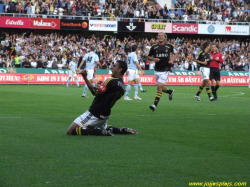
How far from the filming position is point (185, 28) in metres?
51.9

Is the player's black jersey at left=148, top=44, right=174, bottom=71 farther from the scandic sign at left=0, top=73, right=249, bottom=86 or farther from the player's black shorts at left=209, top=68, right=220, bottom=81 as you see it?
the scandic sign at left=0, top=73, right=249, bottom=86

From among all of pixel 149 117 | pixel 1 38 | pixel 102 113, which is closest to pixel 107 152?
pixel 102 113

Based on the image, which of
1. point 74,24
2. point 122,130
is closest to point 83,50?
point 74,24

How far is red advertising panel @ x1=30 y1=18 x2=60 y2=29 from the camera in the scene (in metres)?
45.9

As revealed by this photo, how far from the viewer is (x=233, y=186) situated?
5.34 m

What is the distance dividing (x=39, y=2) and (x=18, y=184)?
4242 cm

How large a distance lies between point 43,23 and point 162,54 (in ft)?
103

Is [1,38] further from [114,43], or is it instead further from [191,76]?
[191,76]

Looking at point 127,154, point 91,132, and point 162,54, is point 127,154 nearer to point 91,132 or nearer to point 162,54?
point 91,132

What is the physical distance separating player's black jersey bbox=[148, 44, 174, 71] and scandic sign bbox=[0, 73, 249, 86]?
68.7 ft

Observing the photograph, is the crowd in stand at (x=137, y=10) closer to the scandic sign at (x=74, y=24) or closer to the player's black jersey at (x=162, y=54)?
the scandic sign at (x=74, y=24)

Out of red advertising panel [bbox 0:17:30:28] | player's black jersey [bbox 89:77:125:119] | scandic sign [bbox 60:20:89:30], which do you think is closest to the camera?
player's black jersey [bbox 89:77:125:119]

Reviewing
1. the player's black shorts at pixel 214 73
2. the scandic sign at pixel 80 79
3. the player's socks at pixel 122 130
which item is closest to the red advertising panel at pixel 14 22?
the scandic sign at pixel 80 79

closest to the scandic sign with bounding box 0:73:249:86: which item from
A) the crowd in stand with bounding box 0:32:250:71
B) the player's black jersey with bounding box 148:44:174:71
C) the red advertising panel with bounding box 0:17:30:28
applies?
the crowd in stand with bounding box 0:32:250:71
